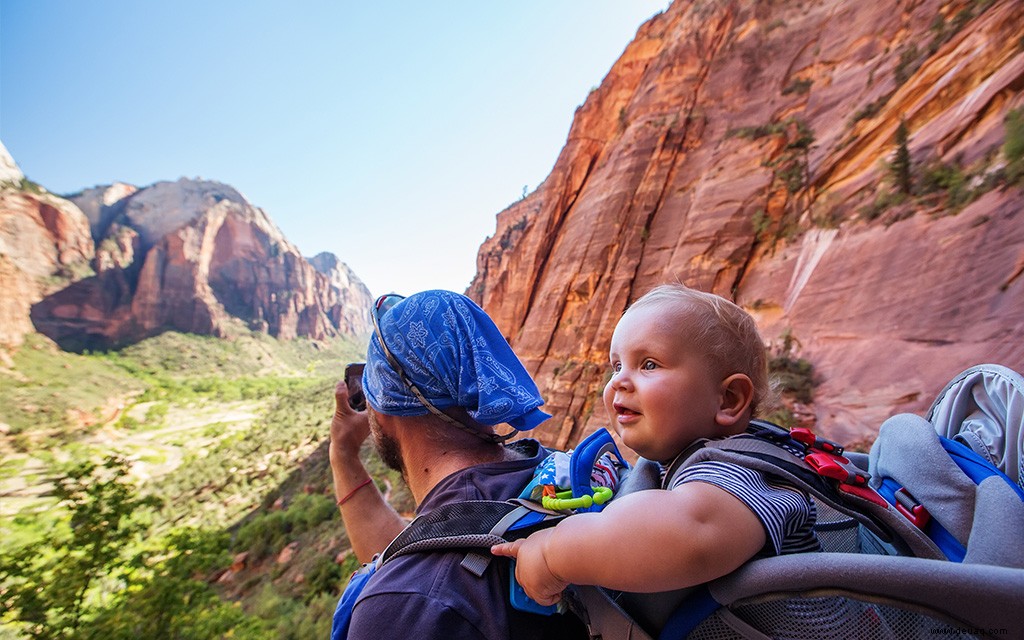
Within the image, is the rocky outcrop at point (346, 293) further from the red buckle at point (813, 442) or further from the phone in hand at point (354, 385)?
the red buckle at point (813, 442)

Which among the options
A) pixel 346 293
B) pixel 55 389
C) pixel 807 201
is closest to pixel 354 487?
pixel 807 201

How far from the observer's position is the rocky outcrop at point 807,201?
4617mm

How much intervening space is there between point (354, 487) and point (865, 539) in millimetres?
1853

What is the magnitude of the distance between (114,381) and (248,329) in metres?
29.4

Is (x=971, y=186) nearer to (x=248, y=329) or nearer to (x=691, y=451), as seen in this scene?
(x=691, y=451)

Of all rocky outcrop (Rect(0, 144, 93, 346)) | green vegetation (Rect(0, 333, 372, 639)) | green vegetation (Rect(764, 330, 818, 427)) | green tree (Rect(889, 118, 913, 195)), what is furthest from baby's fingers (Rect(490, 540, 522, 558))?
rocky outcrop (Rect(0, 144, 93, 346))

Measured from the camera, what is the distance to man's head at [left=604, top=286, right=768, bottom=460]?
1015 millimetres

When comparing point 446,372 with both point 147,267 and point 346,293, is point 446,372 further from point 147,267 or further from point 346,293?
point 346,293

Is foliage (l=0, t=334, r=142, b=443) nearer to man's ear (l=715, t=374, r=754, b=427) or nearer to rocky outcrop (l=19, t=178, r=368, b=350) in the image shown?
rocky outcrop (l=19, t=178, r=368, b=350)

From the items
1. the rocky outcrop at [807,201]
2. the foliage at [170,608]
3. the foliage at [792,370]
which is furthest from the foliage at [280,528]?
the foliage at [792,370]

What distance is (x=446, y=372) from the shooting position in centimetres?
123

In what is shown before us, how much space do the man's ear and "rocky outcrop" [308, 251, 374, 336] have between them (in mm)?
110832

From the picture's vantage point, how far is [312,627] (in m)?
6.74

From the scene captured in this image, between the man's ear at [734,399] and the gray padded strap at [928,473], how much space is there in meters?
0.31
